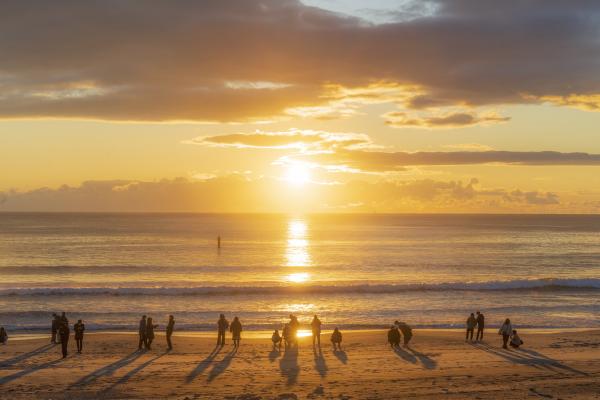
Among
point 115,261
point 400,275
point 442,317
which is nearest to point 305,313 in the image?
point 442,317

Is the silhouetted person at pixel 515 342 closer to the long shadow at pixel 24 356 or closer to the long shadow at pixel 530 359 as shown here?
the long shadow at pixel 530 359

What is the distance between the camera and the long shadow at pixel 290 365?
1948 centimetres

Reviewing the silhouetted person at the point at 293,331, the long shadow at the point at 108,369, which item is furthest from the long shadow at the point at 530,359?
the long shadow at the point at 108,369

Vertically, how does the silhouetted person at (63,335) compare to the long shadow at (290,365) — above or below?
above

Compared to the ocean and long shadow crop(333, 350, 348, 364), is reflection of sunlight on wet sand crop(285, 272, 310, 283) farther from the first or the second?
long shadow crop(333, 350, 348, 364)

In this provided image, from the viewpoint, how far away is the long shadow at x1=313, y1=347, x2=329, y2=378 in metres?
20.4

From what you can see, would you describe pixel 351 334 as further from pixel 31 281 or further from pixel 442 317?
pixel 31 281

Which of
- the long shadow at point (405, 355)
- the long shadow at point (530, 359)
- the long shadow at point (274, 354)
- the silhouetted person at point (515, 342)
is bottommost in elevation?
the long shadow at point (274, 354)

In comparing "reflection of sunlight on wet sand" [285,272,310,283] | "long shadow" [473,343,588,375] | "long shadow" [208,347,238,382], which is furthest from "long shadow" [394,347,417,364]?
"reflection of sunlight on wet sand" [285,272,310,283]

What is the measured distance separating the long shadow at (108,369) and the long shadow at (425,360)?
11.4 metres

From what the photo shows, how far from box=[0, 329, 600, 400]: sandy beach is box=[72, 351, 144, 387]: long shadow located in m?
0.04

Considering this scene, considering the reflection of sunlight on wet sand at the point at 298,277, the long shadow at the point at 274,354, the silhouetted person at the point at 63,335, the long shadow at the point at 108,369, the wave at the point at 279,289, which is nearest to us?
the long shadow at the point at 108,369

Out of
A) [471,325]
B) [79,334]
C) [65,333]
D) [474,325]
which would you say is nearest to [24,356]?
[65,333]

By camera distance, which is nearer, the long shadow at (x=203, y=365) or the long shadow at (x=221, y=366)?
the long shadow at (x=203, y=365)
